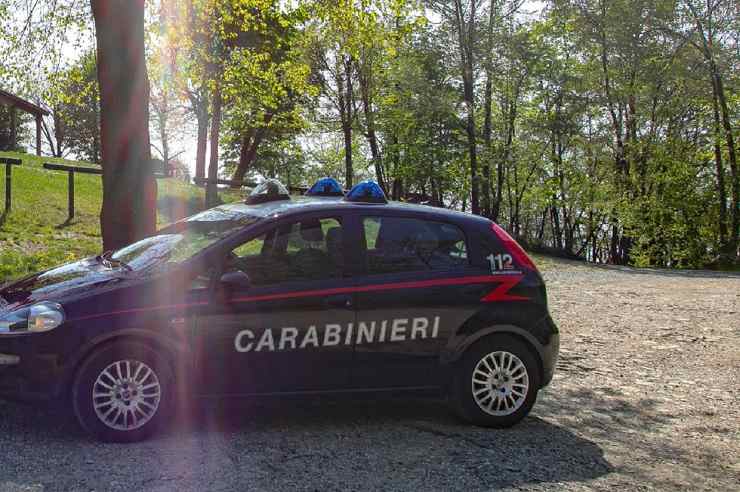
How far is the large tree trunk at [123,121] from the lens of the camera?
356 inches

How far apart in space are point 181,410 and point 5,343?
1.19m

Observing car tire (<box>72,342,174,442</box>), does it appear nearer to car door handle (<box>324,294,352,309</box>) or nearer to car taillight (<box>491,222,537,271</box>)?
car door handle (<box>324,294,352,309</box>)

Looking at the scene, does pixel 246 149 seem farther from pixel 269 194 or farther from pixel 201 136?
pixel 269 194

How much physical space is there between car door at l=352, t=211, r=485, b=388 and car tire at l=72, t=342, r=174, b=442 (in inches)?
53.9

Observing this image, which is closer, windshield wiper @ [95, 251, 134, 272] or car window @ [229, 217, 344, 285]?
car window @ [229, 217, 344, 285]

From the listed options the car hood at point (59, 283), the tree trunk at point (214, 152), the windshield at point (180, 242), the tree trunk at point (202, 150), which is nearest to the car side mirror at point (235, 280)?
the windshield at point (180, 242)

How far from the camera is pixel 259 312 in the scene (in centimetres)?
529

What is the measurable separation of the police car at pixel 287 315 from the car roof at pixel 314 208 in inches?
0.8

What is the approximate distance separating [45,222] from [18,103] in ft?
74.4

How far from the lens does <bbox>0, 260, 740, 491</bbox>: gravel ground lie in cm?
456

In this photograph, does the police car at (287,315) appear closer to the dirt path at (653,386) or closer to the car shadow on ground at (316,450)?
the car shadow on ground at (316,450)

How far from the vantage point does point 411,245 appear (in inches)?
230

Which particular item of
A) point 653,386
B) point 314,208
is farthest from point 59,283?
point 653,386

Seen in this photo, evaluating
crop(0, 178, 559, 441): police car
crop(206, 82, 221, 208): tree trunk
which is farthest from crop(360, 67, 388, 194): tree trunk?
crop(0, 178, 559, 441): police car
